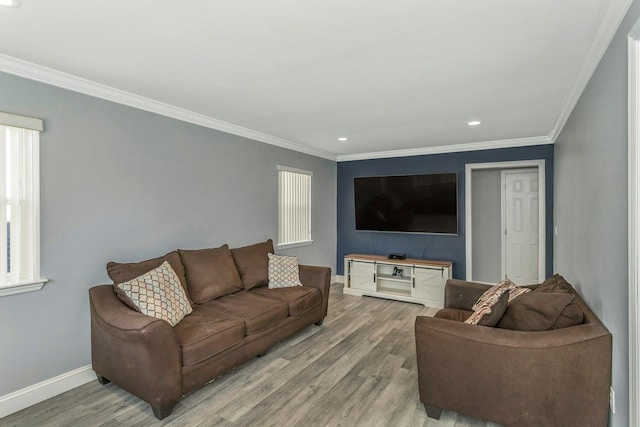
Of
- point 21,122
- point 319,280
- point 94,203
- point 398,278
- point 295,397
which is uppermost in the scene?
point 21,122

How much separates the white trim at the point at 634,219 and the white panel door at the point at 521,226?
4099mm

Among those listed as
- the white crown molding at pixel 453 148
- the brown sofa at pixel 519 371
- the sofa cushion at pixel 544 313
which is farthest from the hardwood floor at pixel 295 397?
the white crown molding at pixel 453 148

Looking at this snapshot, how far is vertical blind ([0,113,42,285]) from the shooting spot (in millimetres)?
2271

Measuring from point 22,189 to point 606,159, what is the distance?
3785 millimetres

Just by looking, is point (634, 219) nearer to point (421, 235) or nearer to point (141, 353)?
point (141, 353)

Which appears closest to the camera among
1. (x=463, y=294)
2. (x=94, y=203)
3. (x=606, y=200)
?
(x=606, y=200)

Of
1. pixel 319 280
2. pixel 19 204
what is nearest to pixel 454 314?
pixel 319 280

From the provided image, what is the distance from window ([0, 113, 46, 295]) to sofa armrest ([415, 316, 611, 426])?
2.79 metres

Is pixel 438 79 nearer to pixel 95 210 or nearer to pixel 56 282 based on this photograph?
pixel 95 210

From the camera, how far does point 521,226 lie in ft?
17.2

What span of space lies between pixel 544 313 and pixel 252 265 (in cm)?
281

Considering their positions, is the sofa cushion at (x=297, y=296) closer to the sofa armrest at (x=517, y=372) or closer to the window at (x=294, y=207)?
the window at (x=294, y=207)

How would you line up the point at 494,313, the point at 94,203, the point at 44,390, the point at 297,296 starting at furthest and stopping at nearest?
the point at 297,296 < the point at 94,203 < the point at 44,390 < the point at 494,313

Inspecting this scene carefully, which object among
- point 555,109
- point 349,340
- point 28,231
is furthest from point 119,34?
point 555,109
